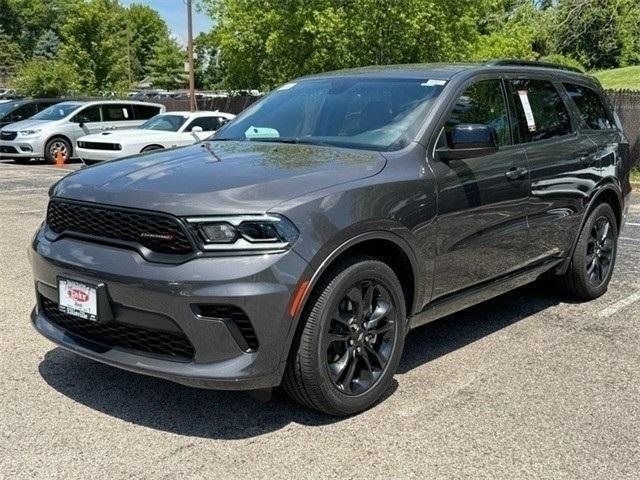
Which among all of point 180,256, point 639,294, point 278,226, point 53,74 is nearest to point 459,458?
point 278,226

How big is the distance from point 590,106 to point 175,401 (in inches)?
162

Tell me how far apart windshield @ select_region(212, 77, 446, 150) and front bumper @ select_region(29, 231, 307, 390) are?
4.28ft

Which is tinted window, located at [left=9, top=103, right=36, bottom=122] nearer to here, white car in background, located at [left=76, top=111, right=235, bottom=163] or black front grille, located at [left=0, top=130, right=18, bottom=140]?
black front grille, located at [left=0, top=130, right=18, bottom=140]

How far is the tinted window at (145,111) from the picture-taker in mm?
19453

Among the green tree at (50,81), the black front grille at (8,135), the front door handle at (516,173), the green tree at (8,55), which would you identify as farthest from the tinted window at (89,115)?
the green tree at (8,55)

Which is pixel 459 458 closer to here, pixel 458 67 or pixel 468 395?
pixel 468 395

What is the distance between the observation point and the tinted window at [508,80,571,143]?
498 cm

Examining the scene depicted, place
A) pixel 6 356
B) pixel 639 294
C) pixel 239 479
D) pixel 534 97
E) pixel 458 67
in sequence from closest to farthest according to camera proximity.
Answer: pixel 239 479
pixel 6 356
pixel 458 67
pixel 534 97
pixel 639 294

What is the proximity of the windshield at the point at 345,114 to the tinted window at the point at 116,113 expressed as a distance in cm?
1471

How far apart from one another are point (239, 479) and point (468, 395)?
1474mm

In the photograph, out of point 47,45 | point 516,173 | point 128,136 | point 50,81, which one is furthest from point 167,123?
point 47,45

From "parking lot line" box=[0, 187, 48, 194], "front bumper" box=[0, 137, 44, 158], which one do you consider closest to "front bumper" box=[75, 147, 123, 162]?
"parking lot line" box=[0, 187, 48, 194]

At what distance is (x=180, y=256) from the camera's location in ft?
10.6

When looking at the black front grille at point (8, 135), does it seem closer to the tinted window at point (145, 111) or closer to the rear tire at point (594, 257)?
the tinted window at point (145, 111)
